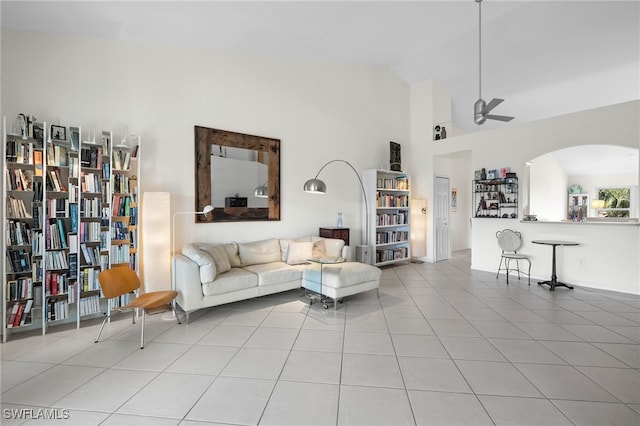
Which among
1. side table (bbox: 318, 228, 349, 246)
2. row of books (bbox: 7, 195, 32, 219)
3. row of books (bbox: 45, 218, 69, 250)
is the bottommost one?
side table (bbox: 318, 228, 349, 246)

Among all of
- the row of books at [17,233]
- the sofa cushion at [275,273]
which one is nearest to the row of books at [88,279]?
the row of books at [17,233]

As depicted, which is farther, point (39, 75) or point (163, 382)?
point (39, 75)

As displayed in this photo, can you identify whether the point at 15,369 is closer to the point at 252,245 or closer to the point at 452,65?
the point at 252,245

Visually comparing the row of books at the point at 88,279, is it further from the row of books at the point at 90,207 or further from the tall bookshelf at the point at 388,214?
the tall bookshelf at the point at 388,214

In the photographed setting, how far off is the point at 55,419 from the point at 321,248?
3778 millimetres

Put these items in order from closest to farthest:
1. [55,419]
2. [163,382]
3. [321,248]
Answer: [55,419] < [163,382] < [321,248]

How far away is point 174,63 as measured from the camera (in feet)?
14.2

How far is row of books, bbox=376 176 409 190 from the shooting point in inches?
268

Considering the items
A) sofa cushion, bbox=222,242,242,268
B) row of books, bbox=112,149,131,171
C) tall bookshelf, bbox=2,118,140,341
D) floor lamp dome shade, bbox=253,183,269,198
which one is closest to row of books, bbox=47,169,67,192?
tall bookshelf, bbox=2,118,140,341

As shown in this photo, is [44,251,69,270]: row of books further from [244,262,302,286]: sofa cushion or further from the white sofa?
[244,262,302,286]: sofa cushion

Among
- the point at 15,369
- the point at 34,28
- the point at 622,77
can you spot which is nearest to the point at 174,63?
the point at 34,28

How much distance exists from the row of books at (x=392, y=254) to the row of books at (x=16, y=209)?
18.6 feet

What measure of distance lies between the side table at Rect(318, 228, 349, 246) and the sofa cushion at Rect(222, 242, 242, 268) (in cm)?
180

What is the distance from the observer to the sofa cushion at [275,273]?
4.11 metres
